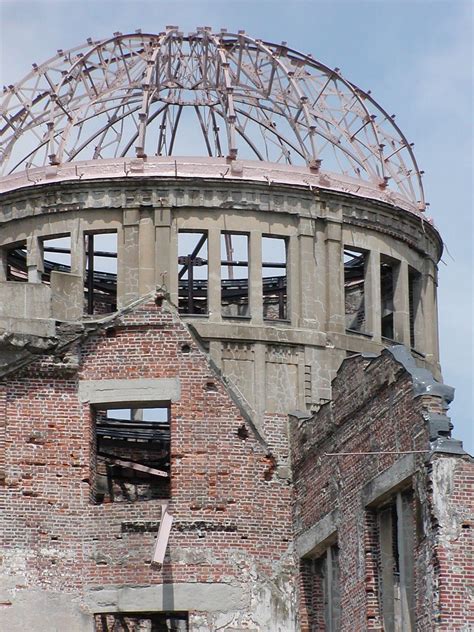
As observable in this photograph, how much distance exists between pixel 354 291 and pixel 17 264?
6.42 metres

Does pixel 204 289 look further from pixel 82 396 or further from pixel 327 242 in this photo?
pixel 82 396

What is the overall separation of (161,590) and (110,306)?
963 cm

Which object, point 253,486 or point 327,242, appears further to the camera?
point 327,242

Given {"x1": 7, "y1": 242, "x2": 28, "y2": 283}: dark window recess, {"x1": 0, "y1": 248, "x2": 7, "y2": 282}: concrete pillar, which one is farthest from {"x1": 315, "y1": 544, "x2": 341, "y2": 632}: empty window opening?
{"x1": 7, "y1": 242, "x2": 28, "y2": 283}: dark window recess

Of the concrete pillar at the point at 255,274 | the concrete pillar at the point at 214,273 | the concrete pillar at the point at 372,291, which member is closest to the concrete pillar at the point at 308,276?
the concrete pillar at the point at 255,274

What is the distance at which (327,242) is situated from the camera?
1336 inches

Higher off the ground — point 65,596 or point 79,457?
point 79,457

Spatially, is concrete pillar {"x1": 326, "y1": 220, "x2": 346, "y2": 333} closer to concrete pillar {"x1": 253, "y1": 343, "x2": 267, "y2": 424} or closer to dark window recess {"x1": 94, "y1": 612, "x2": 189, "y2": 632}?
concrete pillar {"x1": 253, "y1": 343, "x2": 267, "y2": 424}

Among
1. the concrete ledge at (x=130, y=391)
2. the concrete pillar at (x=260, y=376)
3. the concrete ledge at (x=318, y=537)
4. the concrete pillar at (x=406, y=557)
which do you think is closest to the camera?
the concrete pillar at (x=406, y=557)

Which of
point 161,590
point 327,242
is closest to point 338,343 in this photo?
point 327,242

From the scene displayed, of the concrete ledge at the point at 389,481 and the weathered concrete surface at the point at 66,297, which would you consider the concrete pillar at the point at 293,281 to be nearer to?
the weathered concrete surface at the point at 66,297

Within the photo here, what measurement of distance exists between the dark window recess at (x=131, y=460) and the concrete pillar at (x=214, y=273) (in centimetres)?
226

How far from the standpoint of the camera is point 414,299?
3578 centimetres

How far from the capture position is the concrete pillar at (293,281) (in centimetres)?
3334
